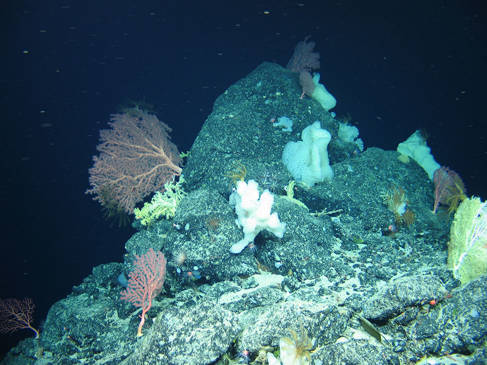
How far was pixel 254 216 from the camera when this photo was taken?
3.67 metres

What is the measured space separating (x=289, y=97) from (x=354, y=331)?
219 inches

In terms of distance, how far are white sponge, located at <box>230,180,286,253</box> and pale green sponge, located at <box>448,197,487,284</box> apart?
2.34 m

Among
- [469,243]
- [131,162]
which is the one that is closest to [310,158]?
[469,243]

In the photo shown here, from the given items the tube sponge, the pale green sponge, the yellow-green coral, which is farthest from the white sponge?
the pale green sponge

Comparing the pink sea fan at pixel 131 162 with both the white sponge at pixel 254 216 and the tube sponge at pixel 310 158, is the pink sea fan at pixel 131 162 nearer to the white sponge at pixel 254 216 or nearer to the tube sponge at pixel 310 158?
the white sponge at pixel 254 216

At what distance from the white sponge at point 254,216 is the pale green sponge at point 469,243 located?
234 centimetres

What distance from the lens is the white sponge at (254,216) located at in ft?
11.7

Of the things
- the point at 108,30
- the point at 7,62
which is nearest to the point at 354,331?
the point at 108,30

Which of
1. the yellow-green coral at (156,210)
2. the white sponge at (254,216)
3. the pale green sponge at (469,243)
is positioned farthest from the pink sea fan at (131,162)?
the pale green sponge at (469,243)

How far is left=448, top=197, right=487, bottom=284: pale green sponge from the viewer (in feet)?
9.55

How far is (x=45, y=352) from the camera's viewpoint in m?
4.04

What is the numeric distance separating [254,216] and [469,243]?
2.96 m

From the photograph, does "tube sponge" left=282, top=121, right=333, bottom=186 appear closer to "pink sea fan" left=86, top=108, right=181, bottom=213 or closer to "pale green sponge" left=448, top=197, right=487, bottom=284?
"pale green sponge" left=448, top=197, right=487, bottom=284

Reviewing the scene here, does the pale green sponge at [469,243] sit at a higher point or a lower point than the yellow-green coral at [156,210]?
higher
